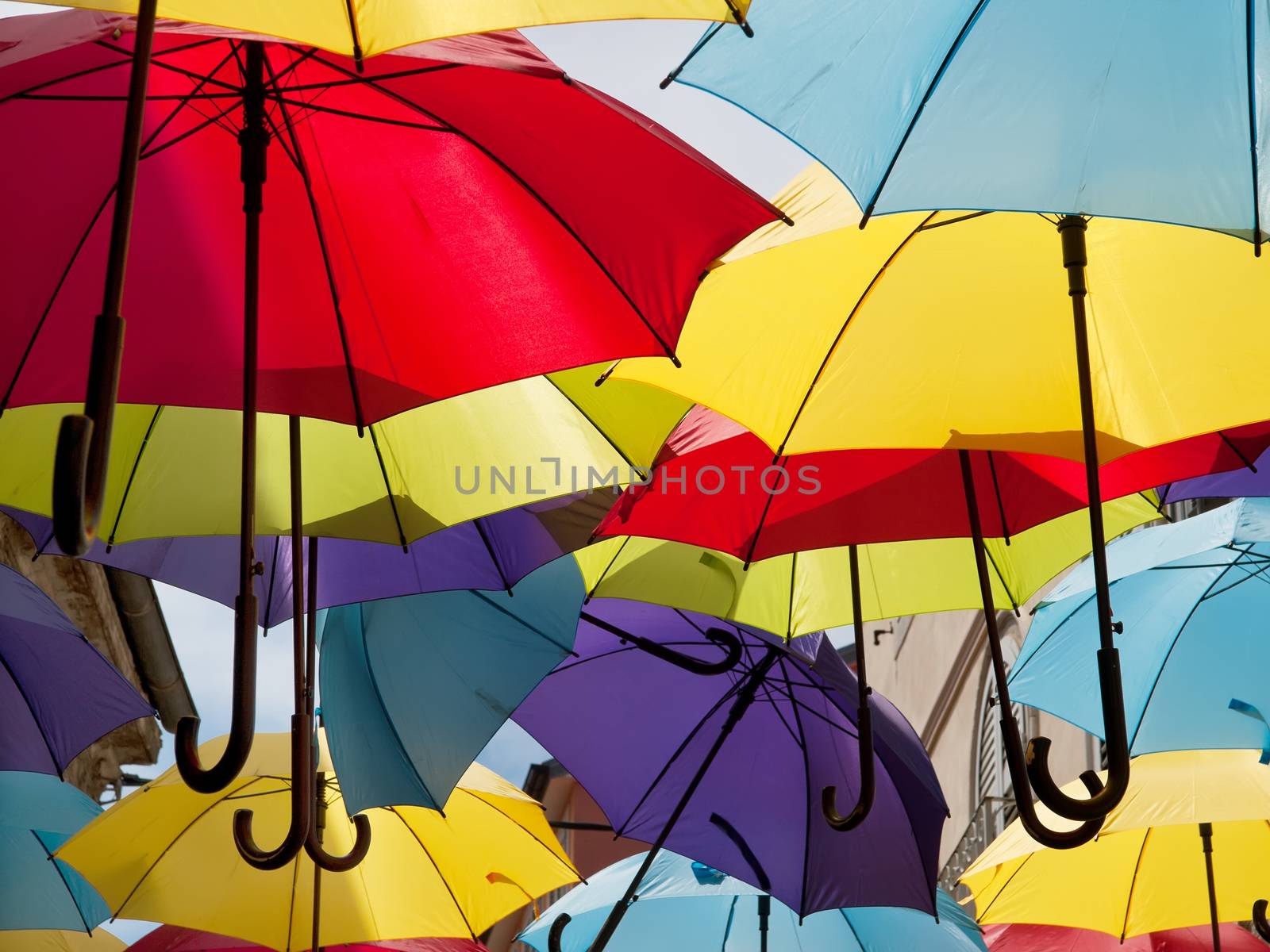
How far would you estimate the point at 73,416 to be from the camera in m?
1.61

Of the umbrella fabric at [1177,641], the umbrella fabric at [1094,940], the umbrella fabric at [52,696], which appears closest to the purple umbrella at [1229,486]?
the umbrella fabric at [1177,641]

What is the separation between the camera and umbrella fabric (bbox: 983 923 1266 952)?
Result: 6.48 meters

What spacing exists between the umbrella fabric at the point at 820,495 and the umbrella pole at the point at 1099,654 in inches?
44.9

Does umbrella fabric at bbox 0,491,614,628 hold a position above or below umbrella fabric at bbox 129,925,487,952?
above

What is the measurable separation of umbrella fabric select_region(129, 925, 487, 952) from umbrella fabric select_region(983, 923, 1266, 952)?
8.45 feet

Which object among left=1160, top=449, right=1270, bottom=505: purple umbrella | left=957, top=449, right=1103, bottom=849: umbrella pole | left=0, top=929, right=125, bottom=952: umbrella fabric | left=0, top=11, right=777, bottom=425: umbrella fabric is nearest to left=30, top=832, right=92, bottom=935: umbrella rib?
left=0, top=929, right=125, bottom=952: umbrella fabric

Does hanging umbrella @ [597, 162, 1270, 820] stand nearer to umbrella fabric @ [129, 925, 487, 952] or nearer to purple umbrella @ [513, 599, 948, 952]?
purple umbrella @ [513, 599, 948, 952]

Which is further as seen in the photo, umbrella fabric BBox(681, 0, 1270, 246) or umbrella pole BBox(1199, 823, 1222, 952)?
umbrella pole BBox(1199, 823, 1222, 952)

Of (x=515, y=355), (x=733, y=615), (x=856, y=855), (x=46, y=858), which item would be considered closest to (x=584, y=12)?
(x=515, y=355)

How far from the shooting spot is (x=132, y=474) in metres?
3.75

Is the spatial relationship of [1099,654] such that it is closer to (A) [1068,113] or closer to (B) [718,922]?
(A) [1068,113]

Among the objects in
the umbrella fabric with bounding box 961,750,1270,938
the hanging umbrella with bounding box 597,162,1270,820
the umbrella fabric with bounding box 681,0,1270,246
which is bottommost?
the umbrella fabric with bounding box 961,750,1270,938

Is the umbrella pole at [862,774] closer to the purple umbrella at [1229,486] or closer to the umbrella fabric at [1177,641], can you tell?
the umbrella fabric at [1177,641]

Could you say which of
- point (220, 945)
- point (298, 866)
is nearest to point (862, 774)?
point (298, 866)
